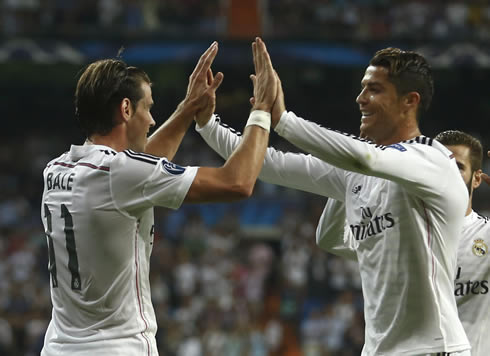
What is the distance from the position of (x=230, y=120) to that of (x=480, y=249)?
13261mm

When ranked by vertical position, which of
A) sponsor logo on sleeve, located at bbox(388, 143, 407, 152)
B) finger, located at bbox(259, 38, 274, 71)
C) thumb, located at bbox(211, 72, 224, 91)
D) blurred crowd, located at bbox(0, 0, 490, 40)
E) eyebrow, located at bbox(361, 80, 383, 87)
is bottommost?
sponsor logo on sleeve, located at bbox(388, 143, 407, 152)

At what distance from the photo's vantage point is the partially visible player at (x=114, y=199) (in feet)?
11.4

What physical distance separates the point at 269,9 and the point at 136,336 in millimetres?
13326

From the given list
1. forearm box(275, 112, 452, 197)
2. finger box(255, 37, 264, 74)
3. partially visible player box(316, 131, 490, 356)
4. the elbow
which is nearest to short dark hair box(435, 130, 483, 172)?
partially visible player box(316, 131, 490, 356)

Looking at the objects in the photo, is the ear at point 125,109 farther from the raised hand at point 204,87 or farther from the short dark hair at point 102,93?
the raised hand at point 204,87

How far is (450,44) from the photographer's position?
15.3 metres

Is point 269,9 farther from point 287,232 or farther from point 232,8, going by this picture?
point 287,232

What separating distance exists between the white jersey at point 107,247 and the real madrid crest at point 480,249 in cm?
192

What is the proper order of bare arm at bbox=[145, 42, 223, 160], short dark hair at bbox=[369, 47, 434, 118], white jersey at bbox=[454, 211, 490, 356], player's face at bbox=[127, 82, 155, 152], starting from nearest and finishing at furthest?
player's face at bbox=[127, 82, 155, 152] → short dark hair at bbox=[369, 47, 434, 118] → bare arm at bbox=[145, 42, 223, 160] → white jersey at bbox=[454, 211, 490, 356]

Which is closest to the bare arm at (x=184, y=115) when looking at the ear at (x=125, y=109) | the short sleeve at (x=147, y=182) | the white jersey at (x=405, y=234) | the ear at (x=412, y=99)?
the ear at (x=125, y=109)

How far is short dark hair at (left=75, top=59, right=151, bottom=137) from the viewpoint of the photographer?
144 inches

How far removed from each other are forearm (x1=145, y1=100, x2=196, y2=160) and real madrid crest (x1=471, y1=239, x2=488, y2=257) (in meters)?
1.71

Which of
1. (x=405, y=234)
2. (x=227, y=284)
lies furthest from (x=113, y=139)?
(x=227, y=284)

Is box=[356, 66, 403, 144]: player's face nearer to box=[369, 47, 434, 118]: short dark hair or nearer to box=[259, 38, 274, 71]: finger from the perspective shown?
box=[369, 47, 434, 118]: short dark hair
